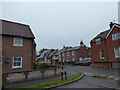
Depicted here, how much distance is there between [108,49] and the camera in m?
22.4

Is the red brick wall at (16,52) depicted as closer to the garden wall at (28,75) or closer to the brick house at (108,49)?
the garden wall at (28,75)

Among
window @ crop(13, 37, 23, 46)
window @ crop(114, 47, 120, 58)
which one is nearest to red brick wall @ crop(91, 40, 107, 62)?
window @ crop(114, 47, 120, 58)

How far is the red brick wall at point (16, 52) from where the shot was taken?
13906 mm

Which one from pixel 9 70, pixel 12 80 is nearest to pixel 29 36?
pixel 9 70

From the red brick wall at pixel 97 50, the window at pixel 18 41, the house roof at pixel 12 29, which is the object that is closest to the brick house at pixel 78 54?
the red brick wall at pixel 97 50

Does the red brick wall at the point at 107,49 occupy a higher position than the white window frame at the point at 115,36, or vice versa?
the white window frame at the point at 115,36

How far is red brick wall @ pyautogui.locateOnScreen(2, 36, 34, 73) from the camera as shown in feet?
45.6

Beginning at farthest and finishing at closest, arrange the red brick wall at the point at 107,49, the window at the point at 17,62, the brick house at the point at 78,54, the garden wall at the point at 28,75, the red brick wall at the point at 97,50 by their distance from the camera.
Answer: the brick house at the point at 78,54 → the red brick wall at the point at 97,50 → the red brick wall at the point at 107,49 → the window at the point at 17,62 → the garden wall at the point at 28,75

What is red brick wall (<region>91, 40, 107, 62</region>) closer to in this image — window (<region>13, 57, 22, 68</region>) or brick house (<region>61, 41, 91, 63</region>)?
brick house (<region>61, 41, 91, 63</region>)

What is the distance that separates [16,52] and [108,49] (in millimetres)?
18468

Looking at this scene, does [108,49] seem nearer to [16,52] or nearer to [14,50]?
[16,52]

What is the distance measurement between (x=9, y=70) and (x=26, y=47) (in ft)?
13.6

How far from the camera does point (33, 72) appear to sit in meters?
12.1

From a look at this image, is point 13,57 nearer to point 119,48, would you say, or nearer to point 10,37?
point 10,37
